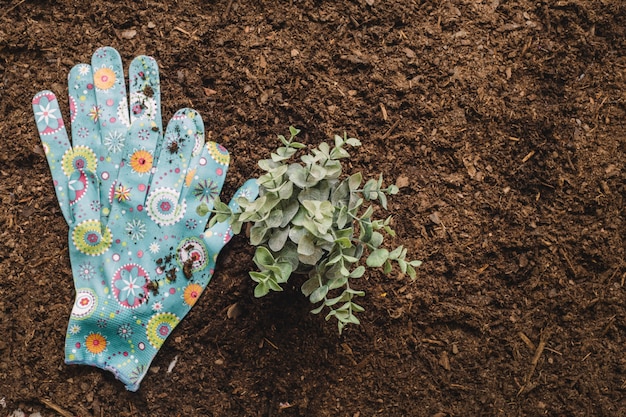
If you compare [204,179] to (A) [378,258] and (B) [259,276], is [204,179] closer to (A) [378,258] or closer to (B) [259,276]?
(B) [259,276]

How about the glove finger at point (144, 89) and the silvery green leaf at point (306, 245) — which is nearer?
the silvery green leaf at point (306, 245)

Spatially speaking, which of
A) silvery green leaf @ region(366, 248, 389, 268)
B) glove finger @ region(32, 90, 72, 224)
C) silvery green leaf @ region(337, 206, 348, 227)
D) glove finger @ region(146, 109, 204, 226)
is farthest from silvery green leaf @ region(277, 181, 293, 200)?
glove finger @ region(32, 90, 72, 224)

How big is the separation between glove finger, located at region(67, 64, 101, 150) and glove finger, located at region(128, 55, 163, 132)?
97 mm

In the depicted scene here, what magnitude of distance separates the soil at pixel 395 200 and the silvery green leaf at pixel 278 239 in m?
0.23

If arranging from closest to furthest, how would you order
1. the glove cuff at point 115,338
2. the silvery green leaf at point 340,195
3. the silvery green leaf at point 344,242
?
the silvery green leaf at point 344,242 → the silvery green leaf at point 340,195 → the glove cuff at point 115,338

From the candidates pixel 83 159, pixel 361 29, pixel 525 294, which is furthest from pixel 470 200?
pixel 83 159

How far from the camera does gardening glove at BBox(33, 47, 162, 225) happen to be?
1.51m

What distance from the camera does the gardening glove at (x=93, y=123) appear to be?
151cm

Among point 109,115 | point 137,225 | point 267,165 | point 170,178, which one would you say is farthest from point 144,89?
point 267,165

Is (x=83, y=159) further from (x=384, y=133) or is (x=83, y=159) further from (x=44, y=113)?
(x=384, y=133)

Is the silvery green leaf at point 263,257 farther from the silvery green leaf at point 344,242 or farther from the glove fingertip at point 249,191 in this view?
the glove fingertip at point 249,191

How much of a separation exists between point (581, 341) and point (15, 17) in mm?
1719

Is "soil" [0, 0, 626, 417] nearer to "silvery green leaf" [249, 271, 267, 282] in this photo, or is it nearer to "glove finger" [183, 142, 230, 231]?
"glove finger" [183, 142, 230, 231]

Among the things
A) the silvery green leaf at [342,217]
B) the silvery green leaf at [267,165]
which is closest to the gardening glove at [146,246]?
the silvery green leaf at [267,165]
